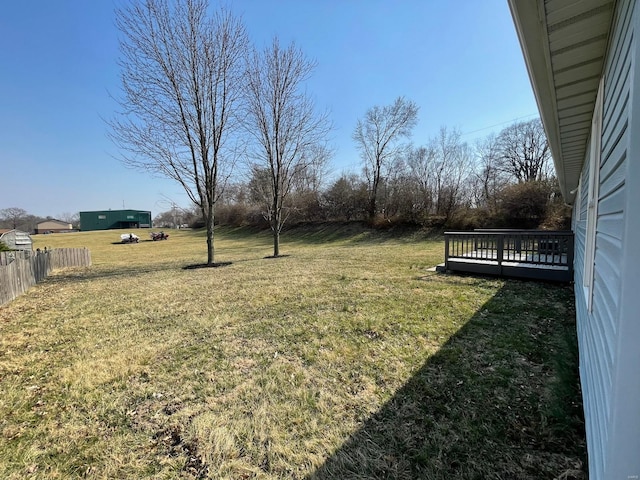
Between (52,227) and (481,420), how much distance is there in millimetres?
85071

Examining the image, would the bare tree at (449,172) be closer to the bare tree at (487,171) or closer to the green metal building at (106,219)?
the bare tree at (487,171)

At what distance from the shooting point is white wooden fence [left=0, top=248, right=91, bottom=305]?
20.4 ft

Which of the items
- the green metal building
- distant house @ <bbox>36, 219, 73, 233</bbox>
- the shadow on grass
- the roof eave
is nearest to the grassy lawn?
the shadow on grass

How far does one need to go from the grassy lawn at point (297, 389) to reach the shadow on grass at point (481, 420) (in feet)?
0.04

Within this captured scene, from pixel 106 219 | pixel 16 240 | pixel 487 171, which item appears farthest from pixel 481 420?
pixel 106 219

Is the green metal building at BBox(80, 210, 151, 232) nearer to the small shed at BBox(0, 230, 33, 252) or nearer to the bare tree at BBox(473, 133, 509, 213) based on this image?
the small shed at BBox(0, 230, 33, 252)

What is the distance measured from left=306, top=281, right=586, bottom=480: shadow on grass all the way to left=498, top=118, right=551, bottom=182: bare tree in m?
24.5

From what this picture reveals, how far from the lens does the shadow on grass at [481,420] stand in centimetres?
190

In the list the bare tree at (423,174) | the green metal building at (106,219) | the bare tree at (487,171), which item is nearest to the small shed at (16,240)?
the bare tree at (423,174)

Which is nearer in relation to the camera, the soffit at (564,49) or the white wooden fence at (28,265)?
the soffit at (564,49)

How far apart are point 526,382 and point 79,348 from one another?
5.47m

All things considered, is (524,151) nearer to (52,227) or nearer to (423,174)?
(423,174)

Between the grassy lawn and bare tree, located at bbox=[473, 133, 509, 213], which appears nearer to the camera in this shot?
the grassy lawn

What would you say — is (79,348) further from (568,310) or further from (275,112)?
(275,112)
